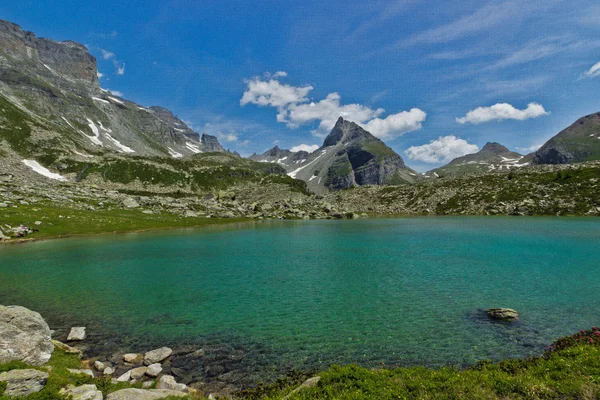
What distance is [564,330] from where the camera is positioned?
70.7 ft

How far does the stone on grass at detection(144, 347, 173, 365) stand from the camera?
19.6 metres

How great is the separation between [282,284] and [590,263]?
4356 cm

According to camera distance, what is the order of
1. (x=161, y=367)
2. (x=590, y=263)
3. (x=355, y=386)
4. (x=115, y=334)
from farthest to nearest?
(x=590, y=263) < (x=115, y=334) < (x=161, y=367) < (x=355, y=386)

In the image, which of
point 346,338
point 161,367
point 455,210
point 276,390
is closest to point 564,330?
point 346,338

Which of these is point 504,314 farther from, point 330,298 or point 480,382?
point 330,298

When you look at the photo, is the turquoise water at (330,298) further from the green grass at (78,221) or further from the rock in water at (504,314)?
the green grass at (78,221)

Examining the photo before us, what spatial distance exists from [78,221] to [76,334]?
91903 millimetres

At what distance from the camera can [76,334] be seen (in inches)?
909

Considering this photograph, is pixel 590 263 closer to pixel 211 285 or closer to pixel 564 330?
pixel 564 330

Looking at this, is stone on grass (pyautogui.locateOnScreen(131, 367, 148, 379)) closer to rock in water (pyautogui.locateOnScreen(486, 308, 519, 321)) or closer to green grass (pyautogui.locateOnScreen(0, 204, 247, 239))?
rock in water (pyautogui.locateOnScreen(486, 308, 519, 321))

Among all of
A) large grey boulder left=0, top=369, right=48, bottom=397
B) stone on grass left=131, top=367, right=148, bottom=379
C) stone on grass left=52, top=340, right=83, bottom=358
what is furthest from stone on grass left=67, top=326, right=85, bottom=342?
large grey boulder left=0, top=369, right=48, bottom=397

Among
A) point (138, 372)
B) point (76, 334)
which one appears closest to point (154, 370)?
point (138, 372)

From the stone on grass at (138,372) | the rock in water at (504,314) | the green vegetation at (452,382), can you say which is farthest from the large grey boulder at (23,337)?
the rock in water at (504,314)

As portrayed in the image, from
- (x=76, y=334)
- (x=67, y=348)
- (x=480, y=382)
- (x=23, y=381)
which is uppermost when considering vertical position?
(x=23, y=381)
